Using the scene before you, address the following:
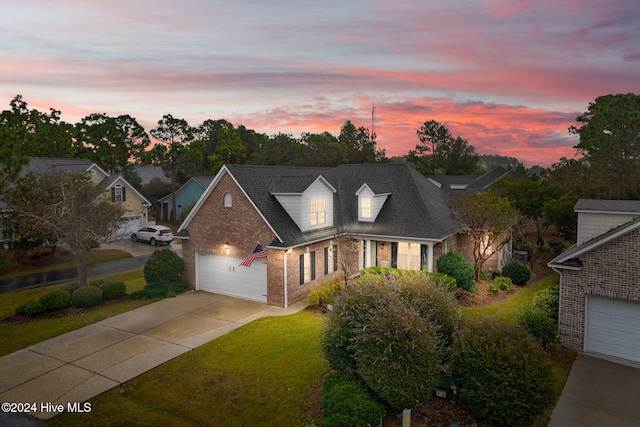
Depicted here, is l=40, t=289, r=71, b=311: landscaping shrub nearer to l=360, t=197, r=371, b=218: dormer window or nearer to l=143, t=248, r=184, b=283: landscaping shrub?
l=143, t=248, r=184, b=283: landscaping shrub

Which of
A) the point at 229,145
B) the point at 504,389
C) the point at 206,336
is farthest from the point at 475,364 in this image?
the point at 229,145

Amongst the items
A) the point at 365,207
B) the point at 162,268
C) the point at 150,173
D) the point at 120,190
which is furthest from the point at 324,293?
the point at 150,173

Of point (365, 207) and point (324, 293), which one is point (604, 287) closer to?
point (324, 293)

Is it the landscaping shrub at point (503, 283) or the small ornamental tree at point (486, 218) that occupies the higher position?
the small ornamental tree at point (486, 218)

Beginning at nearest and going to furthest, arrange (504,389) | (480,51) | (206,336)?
(504,389) < (206,336) < (480,51)

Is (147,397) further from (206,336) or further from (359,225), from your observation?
(359,225)

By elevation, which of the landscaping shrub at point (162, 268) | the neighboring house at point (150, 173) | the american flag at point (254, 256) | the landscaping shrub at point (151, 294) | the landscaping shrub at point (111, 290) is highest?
the neighboring house at point (150, 173)

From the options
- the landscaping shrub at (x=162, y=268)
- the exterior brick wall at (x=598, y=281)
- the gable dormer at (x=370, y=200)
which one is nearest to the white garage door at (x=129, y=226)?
the landscaping shrub at (x=162, y=268)

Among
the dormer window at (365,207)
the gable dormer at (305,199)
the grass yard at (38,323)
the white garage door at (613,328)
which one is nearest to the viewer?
the white garage door at (613,328)

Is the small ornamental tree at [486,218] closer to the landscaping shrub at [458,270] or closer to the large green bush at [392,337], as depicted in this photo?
the landscaping shrub at [458,270]
